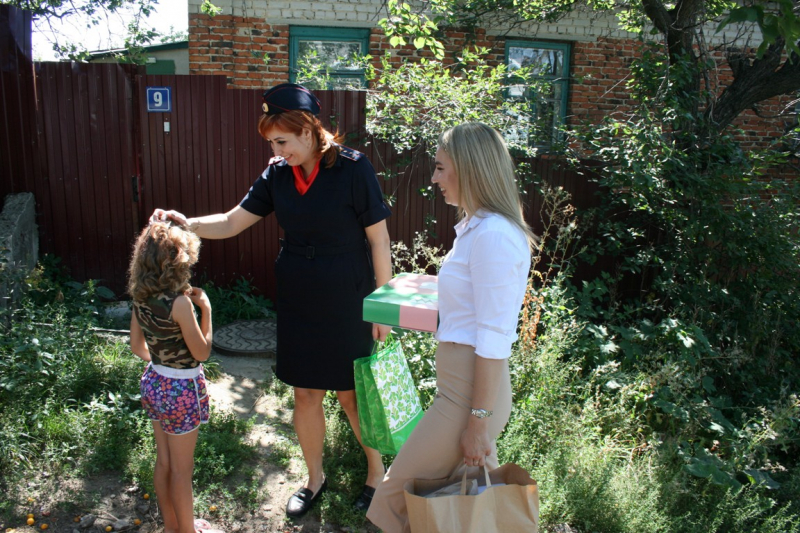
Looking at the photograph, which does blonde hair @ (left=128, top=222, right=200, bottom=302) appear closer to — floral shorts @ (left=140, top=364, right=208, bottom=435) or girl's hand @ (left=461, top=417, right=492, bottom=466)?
floral shorts @ (left=140, top=364, right=208, bottom=435)

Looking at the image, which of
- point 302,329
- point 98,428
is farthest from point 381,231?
point 98,428

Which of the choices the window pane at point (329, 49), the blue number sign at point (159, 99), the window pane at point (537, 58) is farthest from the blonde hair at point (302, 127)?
the window pane at point (537, 58)

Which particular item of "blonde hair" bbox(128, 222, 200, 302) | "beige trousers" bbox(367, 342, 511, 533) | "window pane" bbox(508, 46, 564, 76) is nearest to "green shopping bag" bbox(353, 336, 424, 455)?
"beige trousers" bbox(367, 342, 511, 533)

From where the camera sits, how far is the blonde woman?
1903 mm

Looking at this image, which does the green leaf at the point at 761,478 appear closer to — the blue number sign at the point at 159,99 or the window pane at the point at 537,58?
the blue number sign at the point at 159,99

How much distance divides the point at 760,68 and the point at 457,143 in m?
6.11

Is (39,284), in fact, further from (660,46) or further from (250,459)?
(660,46)

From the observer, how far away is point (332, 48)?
848 centimetres

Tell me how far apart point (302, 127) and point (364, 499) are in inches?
70.9

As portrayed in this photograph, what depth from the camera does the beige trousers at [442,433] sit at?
203 centimetres

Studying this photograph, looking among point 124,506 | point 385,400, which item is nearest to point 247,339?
point 124,506

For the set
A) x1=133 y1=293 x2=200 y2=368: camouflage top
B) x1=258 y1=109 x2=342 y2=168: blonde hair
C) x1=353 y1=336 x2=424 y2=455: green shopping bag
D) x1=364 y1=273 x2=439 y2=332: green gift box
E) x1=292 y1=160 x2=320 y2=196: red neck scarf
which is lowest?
x1=353 y1=336 x2=424 y2=455: green shopping bag

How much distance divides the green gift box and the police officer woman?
397 millimetres

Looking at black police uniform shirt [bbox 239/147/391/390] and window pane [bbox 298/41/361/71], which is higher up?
window pane [bbox 298/41/361/71]
